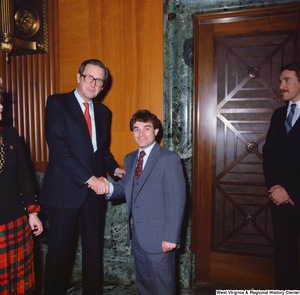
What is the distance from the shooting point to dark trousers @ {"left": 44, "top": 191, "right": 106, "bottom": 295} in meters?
2.06

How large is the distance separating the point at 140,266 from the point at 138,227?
0.32 meters

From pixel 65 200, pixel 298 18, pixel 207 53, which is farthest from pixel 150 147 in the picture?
pixel 298 18

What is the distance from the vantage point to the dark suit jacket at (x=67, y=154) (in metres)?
2.00

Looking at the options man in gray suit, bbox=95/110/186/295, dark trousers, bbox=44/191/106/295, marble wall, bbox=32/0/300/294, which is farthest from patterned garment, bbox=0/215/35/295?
marble wall, bbox=32/0/300/294

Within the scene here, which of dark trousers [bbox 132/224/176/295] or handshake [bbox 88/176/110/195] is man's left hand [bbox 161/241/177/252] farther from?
handshake [bbox 88/176/110/195]


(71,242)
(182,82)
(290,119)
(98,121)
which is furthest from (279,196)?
(71,242)

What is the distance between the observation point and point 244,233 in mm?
2676

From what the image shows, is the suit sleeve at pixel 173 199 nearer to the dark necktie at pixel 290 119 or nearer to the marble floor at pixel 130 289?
the dark necktie at pixel 290 119

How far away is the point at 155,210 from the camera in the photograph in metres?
1.88

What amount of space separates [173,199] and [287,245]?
3.54 ft

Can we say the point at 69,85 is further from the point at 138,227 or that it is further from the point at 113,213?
the point at 138,227

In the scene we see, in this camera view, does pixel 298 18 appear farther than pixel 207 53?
No

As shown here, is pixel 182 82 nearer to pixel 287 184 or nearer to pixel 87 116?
pixel 87 116

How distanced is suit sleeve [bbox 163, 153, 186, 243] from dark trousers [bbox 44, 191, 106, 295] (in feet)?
2.23
